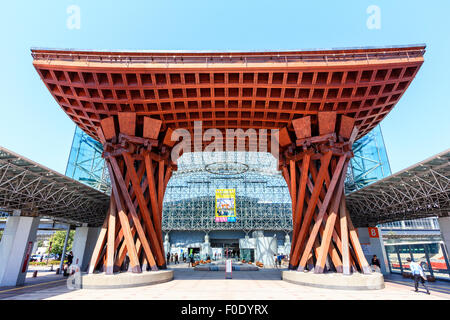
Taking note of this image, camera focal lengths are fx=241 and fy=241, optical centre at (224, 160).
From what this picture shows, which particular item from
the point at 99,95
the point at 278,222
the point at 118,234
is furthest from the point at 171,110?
the point at 278,222

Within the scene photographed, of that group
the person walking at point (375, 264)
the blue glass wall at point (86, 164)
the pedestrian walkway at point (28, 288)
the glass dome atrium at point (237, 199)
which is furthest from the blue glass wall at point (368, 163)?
the blue glass wall at point (86, 164)

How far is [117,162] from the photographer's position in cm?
1581

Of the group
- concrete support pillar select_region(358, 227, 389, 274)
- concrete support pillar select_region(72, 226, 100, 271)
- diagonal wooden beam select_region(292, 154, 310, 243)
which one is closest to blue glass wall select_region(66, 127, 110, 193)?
concrete support pillar select_region(72, 226, 100, 271)

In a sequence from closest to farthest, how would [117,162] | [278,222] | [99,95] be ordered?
1. [99,95]
2. [117,162]
3. [278,222]

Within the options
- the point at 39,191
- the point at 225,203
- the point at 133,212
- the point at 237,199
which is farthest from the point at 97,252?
the point at 237,199

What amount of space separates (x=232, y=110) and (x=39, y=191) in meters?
14.4

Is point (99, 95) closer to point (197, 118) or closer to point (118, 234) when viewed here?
point (197, 118)

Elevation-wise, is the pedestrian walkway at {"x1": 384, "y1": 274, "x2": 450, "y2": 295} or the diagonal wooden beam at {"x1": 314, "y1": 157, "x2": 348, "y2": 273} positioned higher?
the diagonal wooden beam at {"x1": 314, "y1": 157, "x2": 348, "y2": 273}

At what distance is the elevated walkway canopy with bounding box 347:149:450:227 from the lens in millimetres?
14576

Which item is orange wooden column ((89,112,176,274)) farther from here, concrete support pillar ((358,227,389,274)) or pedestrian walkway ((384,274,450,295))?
concrete support pillar ((358,227,389,274))

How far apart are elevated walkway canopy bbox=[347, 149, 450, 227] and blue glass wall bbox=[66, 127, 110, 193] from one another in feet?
107

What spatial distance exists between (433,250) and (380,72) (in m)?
14.6

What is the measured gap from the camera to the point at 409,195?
59.6 feet

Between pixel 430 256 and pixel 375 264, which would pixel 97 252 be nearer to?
pixel 375 264
